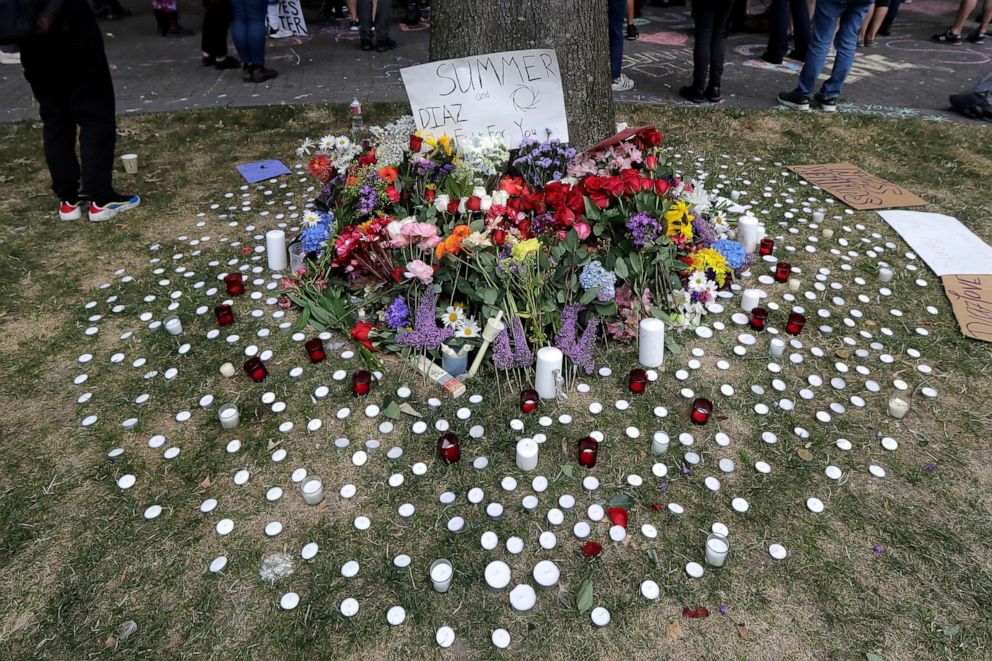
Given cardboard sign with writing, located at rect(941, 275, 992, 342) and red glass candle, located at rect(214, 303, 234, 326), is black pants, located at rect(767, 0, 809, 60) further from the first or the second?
red glass candle, located at rect(214, 303, 234, 326)

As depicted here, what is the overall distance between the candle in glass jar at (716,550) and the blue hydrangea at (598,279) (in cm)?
97

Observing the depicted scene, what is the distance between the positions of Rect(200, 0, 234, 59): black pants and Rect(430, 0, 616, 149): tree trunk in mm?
4393

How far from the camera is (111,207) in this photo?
3.54 m

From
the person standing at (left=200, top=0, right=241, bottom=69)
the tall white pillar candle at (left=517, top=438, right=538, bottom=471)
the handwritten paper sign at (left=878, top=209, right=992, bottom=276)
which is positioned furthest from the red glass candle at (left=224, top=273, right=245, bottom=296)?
the person standing at (left=200, top=0, right=241, bottom=69)

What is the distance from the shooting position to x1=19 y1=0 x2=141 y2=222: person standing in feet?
9.96

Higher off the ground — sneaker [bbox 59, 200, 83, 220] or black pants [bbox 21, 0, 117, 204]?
black pants [bbox 21, 0, 117, 204]

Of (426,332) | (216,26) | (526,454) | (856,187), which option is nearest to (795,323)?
(526,454)

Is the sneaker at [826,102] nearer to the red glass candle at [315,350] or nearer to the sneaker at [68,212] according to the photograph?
the red glass candle at [315,350]

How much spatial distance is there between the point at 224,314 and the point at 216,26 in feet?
17.4

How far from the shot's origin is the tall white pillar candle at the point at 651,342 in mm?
2244

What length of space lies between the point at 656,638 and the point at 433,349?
122 cm

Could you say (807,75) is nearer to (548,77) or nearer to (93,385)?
(548,77)

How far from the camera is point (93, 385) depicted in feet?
7.48

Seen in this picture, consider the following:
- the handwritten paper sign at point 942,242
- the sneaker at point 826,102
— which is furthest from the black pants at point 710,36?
the handwritten paper sign at point 942,242
